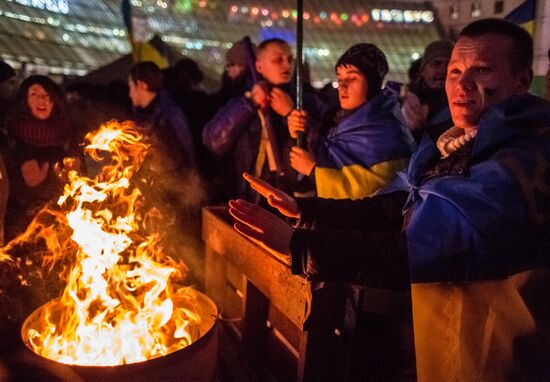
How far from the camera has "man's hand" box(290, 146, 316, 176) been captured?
3.43 m

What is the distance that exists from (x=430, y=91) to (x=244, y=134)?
6.35 ft

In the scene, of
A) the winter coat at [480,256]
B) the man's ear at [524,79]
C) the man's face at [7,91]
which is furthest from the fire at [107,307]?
the man's face at [7,91]

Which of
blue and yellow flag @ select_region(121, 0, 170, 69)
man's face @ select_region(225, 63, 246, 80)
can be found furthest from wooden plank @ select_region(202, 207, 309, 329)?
blue and yellow flag @ select_region(121, 0, 170, 69)

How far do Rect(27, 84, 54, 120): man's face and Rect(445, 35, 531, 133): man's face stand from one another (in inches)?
164

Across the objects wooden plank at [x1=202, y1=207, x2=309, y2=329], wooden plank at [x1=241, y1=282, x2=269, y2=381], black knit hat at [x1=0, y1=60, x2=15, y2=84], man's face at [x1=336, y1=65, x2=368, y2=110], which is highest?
black knit hat at [x1=0, y1=60, x2=15, y2=84]

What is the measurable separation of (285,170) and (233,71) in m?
2.47

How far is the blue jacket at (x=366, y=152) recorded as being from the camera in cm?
305

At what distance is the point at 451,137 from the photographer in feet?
6.68

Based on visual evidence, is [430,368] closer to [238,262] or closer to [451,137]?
[451,137]

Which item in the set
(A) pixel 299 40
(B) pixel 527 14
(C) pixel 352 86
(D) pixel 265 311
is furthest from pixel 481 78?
(B) pixel 527 14

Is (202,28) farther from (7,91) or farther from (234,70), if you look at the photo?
(234,70)

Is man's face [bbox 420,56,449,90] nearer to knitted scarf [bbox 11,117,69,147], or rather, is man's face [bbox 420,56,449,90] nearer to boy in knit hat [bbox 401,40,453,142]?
boy in knit hat [bbox 401,40,453,142]

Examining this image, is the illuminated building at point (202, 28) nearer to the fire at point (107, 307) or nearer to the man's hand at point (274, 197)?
the fire at point (107, 307)

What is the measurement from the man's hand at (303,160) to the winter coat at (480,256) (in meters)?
1.60
